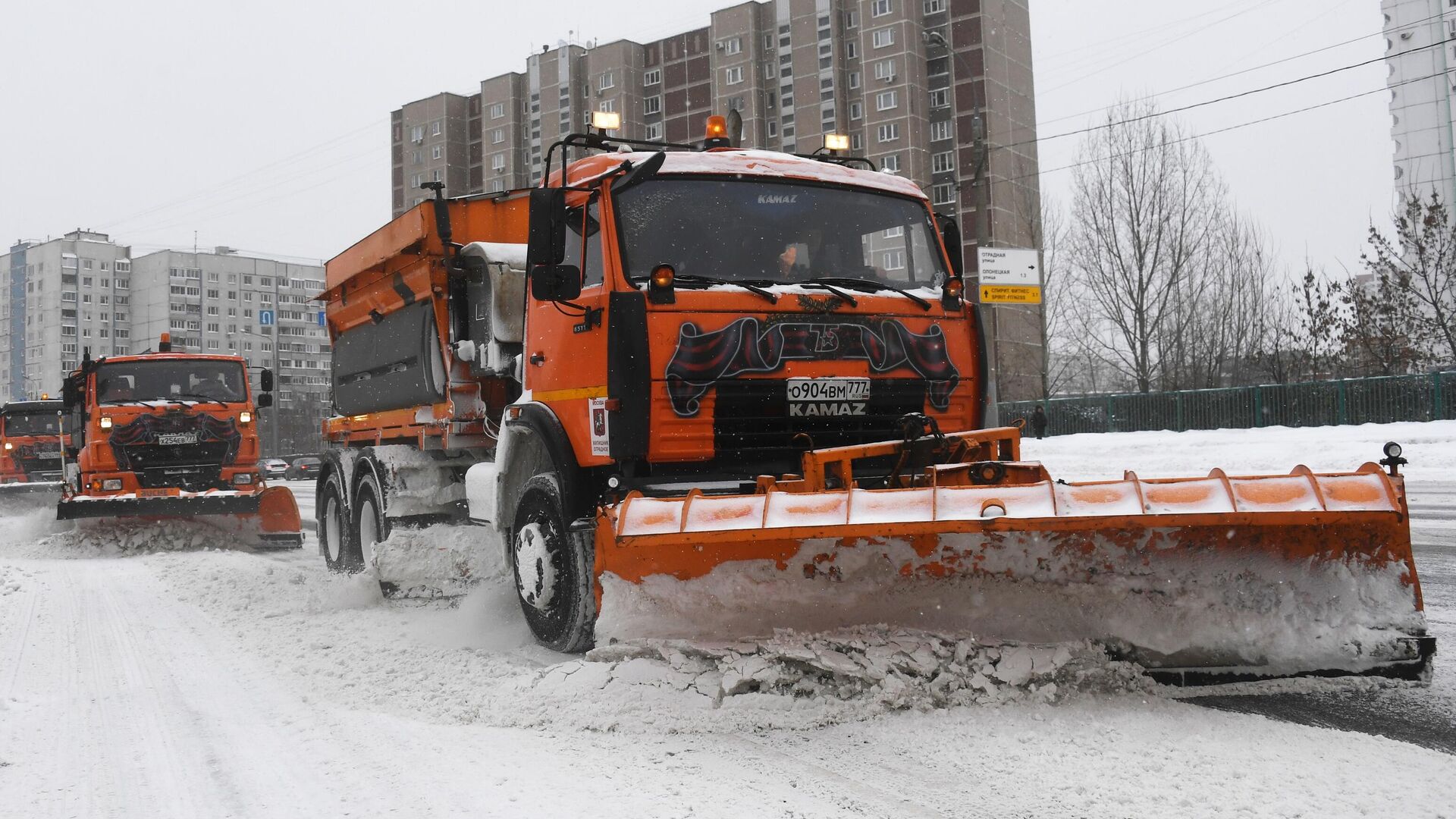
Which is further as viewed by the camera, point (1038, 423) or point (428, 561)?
point (1038, 423)

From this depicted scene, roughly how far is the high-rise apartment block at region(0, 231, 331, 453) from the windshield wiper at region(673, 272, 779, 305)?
71720 mm

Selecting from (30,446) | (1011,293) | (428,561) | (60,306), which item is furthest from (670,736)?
(60,306)

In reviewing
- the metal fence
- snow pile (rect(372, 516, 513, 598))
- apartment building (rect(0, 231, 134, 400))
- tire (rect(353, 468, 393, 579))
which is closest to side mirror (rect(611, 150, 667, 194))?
snow pile (rect(372, 516, 513, 598))

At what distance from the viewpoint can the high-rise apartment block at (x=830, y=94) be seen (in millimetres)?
58906

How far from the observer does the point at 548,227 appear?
538cm

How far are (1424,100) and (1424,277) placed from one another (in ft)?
155

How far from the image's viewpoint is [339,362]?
32.6ft

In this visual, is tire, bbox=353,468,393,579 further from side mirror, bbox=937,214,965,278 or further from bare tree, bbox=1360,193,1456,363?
bare tree, bbox=1360,193,1456,363

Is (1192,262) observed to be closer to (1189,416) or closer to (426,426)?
(1189,416)

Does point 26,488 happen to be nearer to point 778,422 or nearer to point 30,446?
point 30,446

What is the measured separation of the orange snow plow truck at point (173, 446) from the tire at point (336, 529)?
2.47 m

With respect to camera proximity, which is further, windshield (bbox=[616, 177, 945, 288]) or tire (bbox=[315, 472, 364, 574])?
tire (bbox=[315, 472, 364, 574])

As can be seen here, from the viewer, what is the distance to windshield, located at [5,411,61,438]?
21164 millimetres

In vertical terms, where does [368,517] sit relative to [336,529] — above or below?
above
